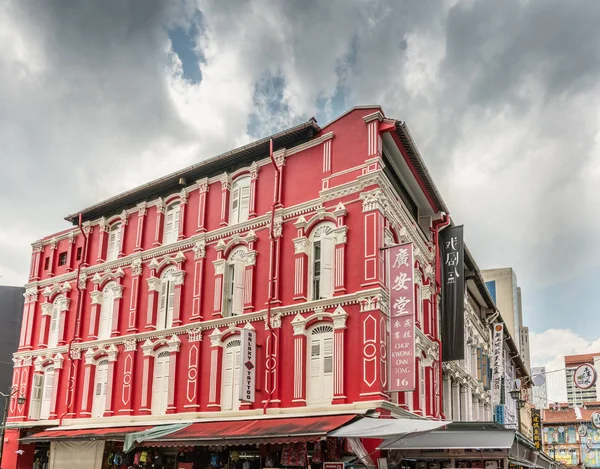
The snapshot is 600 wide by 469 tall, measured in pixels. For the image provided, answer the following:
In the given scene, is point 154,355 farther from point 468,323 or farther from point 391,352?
point 468,323

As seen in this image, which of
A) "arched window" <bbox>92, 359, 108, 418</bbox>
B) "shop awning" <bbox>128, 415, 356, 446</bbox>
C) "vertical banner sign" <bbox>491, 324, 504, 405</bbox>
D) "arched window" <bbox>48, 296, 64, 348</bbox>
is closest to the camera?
"shop awning" <bbox>128, 415, 356, 446</bbox>

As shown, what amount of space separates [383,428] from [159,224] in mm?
14841

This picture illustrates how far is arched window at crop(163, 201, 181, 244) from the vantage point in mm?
28547

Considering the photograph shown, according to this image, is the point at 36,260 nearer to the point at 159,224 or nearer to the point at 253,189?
Answer: the point at 159,224

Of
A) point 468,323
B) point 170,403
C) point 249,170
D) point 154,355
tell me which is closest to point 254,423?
point 170,403

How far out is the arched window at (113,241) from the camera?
100ft

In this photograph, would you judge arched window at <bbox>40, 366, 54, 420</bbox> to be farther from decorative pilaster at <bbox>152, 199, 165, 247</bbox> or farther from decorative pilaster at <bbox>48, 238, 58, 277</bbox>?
decorative pilaster at <bbox>152, 199, 165, 247</bbox>

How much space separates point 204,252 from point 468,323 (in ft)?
50.9

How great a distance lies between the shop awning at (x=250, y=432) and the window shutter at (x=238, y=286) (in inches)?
165

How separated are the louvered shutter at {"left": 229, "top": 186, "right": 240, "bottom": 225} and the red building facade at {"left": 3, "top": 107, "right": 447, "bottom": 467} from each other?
0.15 ft

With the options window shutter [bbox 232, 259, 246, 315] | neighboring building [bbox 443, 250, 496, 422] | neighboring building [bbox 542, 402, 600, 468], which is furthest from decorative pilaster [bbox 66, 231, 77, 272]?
neighboring building [bbox 542, 402, 600, 468]

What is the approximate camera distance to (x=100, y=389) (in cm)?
2830

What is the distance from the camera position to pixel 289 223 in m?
24.5

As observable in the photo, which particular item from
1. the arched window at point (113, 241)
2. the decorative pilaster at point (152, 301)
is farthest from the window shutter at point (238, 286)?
the arched window at point (113, 241)
